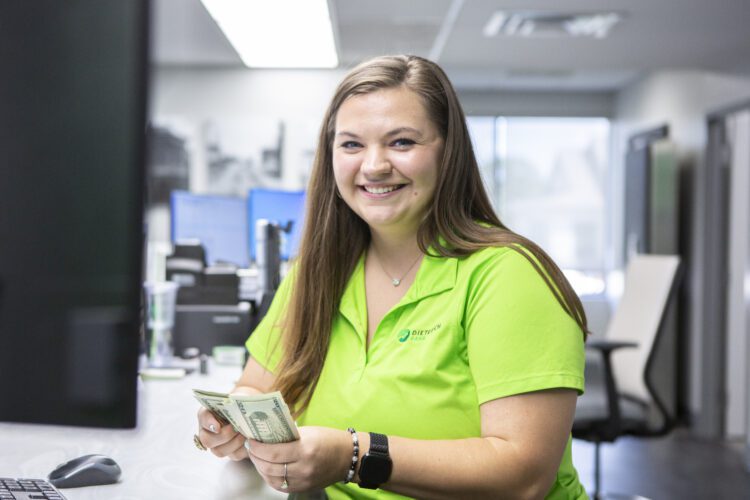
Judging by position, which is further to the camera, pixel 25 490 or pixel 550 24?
pixel 550 24

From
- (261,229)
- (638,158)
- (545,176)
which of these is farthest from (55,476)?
(545,176)

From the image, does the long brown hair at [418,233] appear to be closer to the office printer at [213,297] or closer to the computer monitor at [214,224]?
the office printer at [213,297]

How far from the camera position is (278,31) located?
110 inches

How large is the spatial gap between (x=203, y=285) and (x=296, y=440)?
1.81 meters

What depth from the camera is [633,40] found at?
17.2 ft

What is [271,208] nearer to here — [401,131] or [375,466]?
[401,131]

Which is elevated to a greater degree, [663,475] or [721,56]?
[721,56]

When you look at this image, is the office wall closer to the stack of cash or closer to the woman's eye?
the woman's eye

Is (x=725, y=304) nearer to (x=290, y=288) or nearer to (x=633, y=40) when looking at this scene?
(x=633, y=40)

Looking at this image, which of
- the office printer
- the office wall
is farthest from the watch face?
the office wall

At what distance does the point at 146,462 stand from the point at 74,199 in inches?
32.5

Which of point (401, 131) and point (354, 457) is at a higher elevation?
point (401, 131)

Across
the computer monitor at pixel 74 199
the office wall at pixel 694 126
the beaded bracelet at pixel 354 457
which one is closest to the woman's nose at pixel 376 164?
the beaded bracelet at pixel 354 457

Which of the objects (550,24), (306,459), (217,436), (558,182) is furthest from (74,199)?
(558,182)
